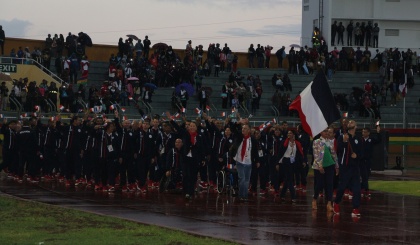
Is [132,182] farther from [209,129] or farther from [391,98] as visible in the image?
[391,98]

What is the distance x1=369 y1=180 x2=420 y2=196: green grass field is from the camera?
96.2 ft

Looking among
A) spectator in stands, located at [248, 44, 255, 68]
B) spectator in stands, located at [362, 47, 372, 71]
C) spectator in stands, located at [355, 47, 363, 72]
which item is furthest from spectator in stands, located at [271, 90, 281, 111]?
spectator in stands, located at [362, 47, 372, 71]

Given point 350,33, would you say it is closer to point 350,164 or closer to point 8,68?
point 8,68

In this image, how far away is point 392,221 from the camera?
20.6m

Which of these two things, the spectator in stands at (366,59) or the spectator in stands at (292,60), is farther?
the spectator in stands at (366,59)

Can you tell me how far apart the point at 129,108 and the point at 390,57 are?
1925 cm

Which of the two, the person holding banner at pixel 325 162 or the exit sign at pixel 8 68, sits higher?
the exit sign at pixel 8 68

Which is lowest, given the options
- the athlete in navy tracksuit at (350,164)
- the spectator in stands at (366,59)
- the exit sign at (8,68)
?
the athlete in navy tracksuit at (350,164)

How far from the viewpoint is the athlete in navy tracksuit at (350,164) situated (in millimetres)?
21438

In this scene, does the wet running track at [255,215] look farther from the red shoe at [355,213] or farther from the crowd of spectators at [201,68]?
the crowd of spectators at [201,68]

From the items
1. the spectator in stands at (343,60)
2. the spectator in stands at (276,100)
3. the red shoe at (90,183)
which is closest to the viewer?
the red shoe at (90,183)

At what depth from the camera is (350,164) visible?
70.6 feet

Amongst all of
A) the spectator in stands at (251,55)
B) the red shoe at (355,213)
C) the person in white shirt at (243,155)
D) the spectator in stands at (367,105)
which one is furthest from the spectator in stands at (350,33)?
the red shoe at (355,213)

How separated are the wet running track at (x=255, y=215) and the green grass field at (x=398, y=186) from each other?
5.13 feet
